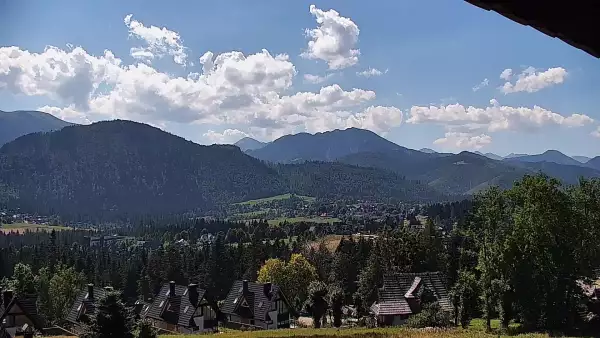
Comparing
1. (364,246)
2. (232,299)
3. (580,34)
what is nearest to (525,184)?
(232,299)

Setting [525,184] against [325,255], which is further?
[325,255]

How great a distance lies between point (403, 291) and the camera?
5884cm

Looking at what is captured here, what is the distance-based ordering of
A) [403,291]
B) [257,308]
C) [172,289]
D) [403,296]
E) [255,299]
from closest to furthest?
1. [403,296]
2. [403,291]
3. [172,289]
4. [257,308]
5. [255,299]

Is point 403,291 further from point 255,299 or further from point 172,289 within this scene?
point 172,289

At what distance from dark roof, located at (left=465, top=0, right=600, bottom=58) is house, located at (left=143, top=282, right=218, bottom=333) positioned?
63.1 metres

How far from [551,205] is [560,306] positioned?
318 inches

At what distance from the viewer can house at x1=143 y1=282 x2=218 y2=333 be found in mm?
62625

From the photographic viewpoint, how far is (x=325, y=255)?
346ft

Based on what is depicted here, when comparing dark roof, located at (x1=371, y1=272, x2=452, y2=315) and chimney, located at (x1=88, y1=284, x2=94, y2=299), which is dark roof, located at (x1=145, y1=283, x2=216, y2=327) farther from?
dark roof, located at (x1=371, y1=272, x2=452, y2=315)

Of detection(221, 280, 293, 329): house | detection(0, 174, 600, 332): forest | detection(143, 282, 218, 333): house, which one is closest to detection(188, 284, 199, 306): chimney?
detection(143, 282, 218, 333): house

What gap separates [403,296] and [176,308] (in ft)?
87.5

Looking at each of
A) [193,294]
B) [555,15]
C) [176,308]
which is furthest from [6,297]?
[555,15]

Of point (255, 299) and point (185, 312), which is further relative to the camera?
point (255, 299)

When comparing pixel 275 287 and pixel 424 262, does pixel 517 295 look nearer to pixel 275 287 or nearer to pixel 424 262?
pixel 275 287
